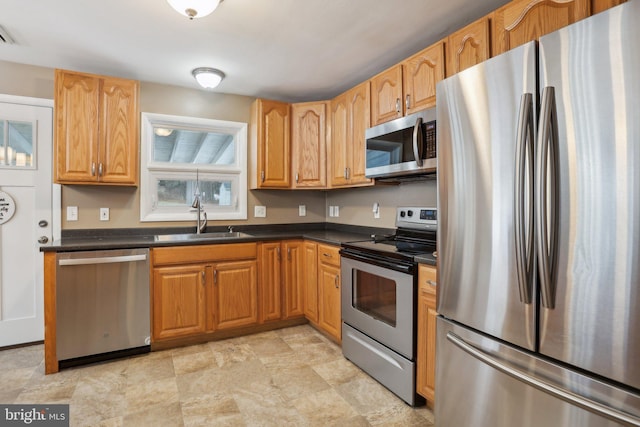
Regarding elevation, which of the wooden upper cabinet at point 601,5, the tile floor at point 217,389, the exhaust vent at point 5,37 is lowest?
the tile floor at point 217,389

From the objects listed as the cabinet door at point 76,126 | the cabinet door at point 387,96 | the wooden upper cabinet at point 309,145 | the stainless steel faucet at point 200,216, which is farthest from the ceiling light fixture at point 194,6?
the stainless steel faucet at point 200,216

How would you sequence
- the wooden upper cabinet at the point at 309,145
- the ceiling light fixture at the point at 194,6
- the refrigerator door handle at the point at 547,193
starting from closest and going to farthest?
the refrigerator door handle at the point at 547,193
the ceiling light fixture at the point at 194,6
the wooden upper cabinet at the point at 309,145

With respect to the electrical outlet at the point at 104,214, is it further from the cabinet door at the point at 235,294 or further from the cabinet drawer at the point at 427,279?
the cabinet drawer at the point at 427,279

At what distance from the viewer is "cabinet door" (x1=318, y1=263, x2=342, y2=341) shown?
2.73 m

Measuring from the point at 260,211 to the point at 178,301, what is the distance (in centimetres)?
127

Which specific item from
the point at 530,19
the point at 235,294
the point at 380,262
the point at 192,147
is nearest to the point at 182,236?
the point at 235,294

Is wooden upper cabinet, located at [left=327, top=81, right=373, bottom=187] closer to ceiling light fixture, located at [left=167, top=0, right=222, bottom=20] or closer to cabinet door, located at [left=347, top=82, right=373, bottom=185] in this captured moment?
cabinet door, located at [left=347, top=82, right=373, bottom=185]

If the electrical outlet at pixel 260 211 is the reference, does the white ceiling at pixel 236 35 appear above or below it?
above

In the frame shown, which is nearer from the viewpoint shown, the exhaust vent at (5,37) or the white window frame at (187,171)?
the exhaust vent at (5,37)

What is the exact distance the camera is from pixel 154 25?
222cm

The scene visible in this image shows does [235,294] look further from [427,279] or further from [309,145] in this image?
[427,279]

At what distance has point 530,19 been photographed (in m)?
1.58

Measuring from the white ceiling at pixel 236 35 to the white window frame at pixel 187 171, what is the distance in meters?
0.40

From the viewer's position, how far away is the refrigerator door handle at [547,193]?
1130mm
